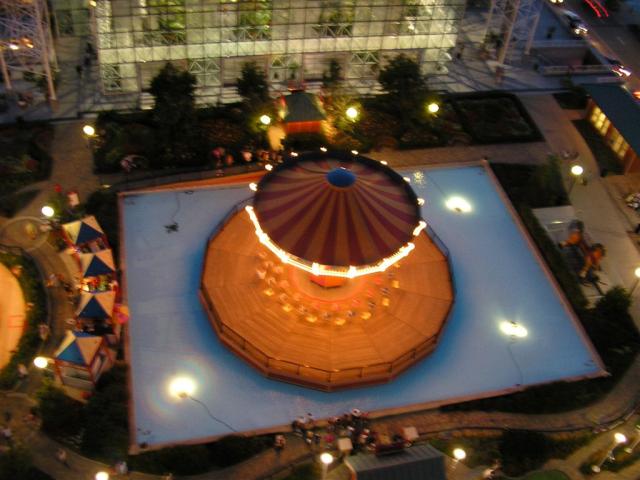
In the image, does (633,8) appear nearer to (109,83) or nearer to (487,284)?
(487,284)

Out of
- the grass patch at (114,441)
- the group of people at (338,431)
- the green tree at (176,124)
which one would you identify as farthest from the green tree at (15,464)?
the green tree at (176,124)

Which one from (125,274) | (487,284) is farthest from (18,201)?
(487,284)

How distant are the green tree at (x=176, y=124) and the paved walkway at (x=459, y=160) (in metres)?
5.80

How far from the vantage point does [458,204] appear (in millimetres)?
53406

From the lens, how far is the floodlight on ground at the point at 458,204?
174 ft

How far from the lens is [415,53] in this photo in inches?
2469

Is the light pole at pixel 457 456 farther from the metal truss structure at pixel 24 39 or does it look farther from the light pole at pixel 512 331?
the metal truss structure at pixel 24 39

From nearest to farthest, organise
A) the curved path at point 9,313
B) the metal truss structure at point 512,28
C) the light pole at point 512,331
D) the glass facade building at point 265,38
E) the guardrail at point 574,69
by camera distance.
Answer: the curved path at point 9,313 → the light pole at point 512,331 → the glass facade building at point 265,38 → the metal truss structure at point 512,28 → the guardrail at point 574,69

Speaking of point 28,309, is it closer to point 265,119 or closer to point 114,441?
point 114,441

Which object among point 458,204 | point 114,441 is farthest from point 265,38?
point 114,441

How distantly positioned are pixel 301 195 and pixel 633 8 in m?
54.4

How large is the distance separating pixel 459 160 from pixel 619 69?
74.8 ft

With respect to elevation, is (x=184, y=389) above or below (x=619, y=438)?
below

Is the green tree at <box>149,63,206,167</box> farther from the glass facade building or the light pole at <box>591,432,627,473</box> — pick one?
the light pole at <box>591,432,627,473</box>
